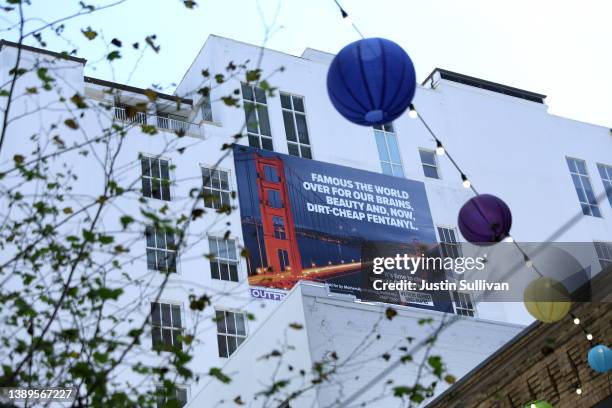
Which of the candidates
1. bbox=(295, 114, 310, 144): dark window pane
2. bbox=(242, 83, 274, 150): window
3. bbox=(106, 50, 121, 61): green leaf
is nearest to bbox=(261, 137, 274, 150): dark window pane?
bbox=(242, 83, 274, 150): window

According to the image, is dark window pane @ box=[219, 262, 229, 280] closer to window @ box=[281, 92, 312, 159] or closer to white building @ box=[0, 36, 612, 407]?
white building @ box=[0, 36, 612, 407]

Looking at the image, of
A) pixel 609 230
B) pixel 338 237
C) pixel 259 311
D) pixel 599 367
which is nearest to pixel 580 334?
pixel 599 367

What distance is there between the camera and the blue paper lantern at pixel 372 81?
9859mm

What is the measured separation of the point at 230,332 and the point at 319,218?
487 cm

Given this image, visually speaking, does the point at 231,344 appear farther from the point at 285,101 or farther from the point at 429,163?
the point at 429,163

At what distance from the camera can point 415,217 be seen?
3259 cm

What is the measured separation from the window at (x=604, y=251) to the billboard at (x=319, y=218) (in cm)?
817

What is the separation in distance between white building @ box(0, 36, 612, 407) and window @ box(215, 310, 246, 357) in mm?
41

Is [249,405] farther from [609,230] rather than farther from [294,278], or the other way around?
[609,230]

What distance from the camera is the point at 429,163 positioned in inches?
1379

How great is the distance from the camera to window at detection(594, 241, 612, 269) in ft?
122

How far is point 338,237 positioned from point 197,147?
5035mm

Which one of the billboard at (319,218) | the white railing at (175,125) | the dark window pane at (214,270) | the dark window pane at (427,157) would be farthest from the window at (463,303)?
the white railing at (175,125)

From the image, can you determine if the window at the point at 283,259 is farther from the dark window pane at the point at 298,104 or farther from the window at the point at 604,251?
the window at the point at 604,251
